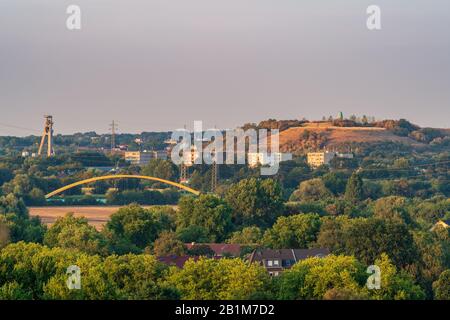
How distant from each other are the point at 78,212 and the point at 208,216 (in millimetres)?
32053

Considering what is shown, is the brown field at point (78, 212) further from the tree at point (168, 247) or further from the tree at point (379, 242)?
the tree at point (379, 242)

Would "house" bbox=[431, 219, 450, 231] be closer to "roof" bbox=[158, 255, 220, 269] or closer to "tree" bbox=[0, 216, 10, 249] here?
"roof" bbox=[158, 255, 220, 269]

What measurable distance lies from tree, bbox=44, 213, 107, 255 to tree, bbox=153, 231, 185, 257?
2211 millimetres

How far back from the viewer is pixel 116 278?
150 ft

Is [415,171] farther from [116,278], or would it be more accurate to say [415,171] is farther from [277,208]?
[116,278]

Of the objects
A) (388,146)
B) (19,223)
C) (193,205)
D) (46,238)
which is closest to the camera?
(46,238)

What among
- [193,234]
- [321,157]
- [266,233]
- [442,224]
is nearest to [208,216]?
[193,234]

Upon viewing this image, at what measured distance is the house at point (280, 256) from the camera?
5591 cm

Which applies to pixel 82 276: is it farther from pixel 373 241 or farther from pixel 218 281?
pixel 373 241

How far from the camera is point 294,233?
65.2 m

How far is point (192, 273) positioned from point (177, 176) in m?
99.8

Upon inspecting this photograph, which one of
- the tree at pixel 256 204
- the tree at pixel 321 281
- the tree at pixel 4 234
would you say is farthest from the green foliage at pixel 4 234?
the tree at pixel 256 204

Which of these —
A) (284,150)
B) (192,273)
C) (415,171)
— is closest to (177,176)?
(415,171)

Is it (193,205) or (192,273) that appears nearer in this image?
(192,273)
